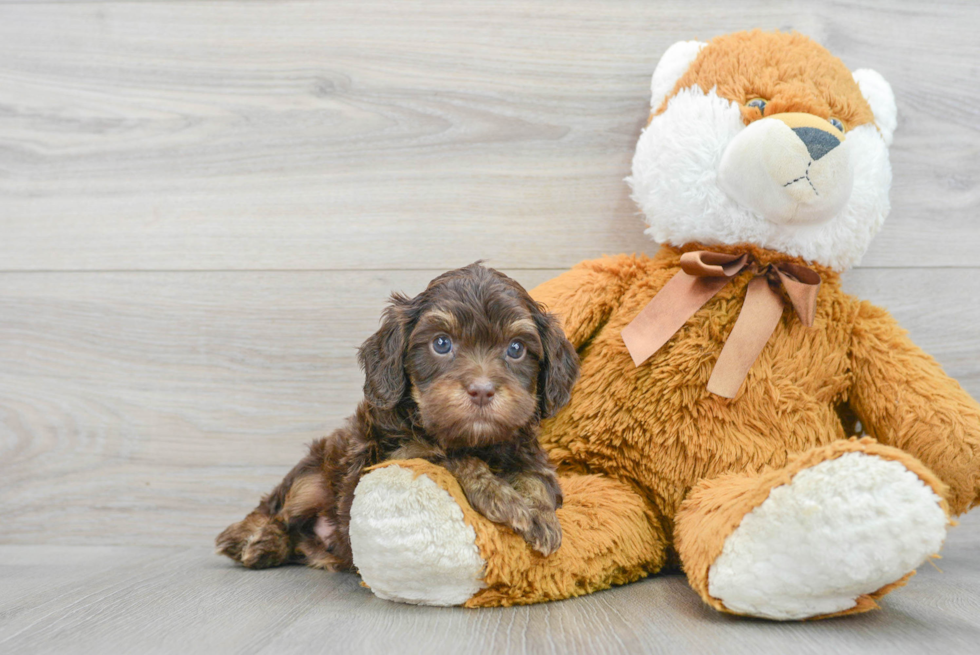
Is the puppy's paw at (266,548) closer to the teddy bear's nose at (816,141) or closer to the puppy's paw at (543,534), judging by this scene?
the puppy's paw at (543,534)

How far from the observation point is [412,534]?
1.31 metres

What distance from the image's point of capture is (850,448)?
125cm

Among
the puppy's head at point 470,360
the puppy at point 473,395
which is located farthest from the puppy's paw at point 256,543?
the puppy's head at point 470,360

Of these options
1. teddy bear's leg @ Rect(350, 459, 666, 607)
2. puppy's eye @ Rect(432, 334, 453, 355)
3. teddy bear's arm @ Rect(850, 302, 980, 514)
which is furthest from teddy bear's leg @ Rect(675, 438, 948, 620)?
puppy's eye @ Rect(432, 334, 453, 355)

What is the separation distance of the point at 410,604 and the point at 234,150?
1.44m

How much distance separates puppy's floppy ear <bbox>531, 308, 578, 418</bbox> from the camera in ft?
4.98

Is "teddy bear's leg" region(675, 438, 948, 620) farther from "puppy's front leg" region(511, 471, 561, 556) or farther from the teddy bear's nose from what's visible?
the teddy bear's nose

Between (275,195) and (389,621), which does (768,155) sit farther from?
(275,195)

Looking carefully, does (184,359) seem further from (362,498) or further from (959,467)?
(959,467)

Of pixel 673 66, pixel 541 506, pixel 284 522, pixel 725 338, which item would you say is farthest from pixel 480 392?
pixel 673 66

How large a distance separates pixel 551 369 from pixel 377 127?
3.46 feet

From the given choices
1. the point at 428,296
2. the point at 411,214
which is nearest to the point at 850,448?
the point at 428,296

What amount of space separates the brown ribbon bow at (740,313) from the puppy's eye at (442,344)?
47cm

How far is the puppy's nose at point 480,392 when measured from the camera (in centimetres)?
132
